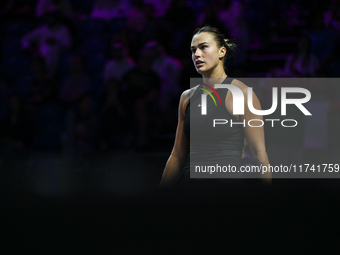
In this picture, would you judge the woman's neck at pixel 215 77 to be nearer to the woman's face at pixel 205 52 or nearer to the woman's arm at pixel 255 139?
the woman's face at pixel 205 52

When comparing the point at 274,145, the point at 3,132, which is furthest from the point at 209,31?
the point at 3,132

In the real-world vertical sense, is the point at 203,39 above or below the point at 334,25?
below

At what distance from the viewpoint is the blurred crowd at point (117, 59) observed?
4.03 m

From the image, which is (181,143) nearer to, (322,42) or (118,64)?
(322,42)

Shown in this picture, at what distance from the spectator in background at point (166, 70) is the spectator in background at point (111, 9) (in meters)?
1.21

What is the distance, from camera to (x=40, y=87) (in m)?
4.57

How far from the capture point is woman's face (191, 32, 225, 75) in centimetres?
146

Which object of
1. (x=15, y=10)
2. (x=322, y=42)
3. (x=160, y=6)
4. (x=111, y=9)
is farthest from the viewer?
(x=15, y=10)

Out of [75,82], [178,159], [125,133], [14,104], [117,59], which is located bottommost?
[125,133]

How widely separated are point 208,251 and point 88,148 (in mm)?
3276

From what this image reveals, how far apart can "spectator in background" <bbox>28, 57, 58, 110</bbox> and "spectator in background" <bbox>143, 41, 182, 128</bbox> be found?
3.62 feet

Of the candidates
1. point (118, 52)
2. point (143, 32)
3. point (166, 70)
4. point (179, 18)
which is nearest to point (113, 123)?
point (166, 70)

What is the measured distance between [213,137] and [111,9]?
439 centimetres

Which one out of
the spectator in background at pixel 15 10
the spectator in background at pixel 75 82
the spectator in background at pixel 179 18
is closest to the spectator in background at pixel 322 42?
the spectator in background at pixel 179 18
